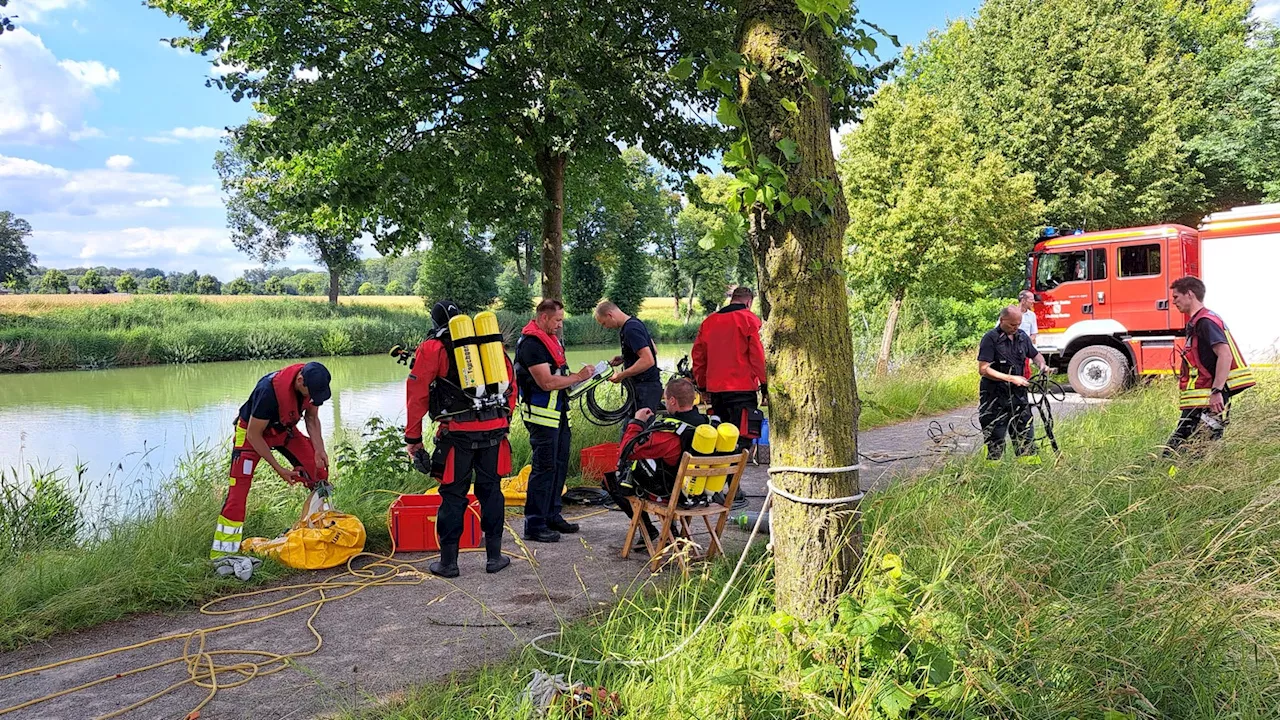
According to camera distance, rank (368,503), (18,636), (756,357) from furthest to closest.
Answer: (756,357) → (368,503) → (18,636)

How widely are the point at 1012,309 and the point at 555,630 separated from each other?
4924 mm

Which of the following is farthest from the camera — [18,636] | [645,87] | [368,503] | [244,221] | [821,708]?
[244,221]

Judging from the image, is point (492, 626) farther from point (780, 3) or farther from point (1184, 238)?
point (1184, 238)

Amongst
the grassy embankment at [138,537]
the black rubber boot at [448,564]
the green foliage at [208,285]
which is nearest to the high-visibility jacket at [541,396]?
the black rubber boot at [448,564]

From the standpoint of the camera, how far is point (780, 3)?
270 cm

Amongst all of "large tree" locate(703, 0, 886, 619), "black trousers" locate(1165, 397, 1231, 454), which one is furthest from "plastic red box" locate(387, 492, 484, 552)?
"black trousers" locate(1165, 397, 1231, 454)

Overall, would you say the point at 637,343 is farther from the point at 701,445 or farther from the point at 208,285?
the point at 208,285

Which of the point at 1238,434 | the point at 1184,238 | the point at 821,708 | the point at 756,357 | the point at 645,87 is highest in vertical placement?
the point at 645,87

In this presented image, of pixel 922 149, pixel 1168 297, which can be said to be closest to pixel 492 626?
pixel 1168 297

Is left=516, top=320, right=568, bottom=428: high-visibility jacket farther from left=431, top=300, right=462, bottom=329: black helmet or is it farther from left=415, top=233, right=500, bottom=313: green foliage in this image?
left=415, top=233, right=500, bottom=313: green foliage

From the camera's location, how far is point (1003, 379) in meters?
6.41

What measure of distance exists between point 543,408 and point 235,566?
218 centimetres

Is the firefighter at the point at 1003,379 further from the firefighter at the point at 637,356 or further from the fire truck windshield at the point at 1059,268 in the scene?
the fire truck windshield at the point at 1059,268

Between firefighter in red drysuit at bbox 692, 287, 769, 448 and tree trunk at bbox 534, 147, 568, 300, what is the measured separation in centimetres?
277
